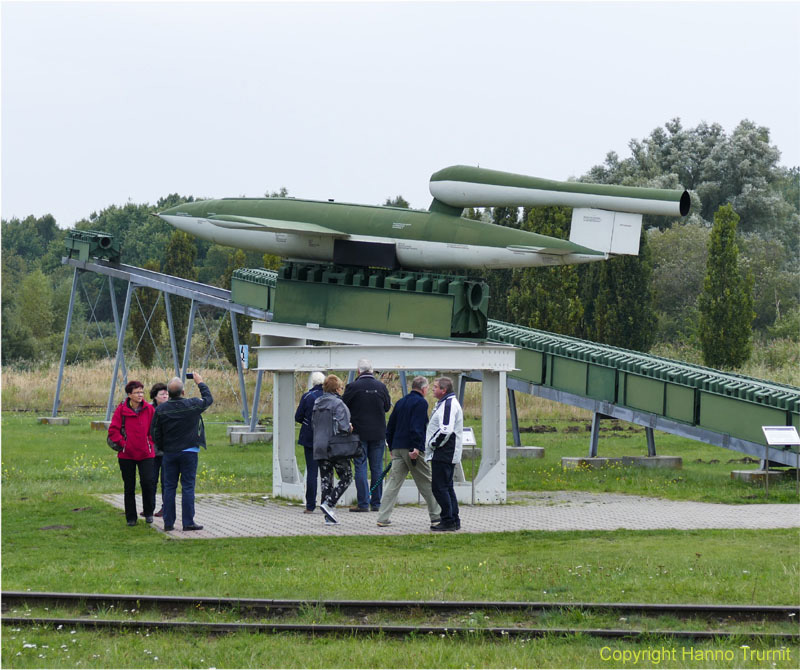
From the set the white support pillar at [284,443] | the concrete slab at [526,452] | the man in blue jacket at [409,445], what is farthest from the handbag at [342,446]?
the concrete slab at [526,452]

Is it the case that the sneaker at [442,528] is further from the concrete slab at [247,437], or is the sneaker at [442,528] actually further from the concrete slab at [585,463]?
the concrete slab at [247,437]

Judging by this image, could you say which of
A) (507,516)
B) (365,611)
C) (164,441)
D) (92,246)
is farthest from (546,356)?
(365,611)

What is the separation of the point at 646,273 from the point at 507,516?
90.8 feet

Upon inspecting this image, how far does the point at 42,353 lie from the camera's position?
56.5 meters

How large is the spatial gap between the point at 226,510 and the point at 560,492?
6203mm

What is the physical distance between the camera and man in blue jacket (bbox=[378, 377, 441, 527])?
1432cm

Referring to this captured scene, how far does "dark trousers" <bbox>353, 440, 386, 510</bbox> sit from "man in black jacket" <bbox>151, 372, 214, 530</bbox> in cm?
221

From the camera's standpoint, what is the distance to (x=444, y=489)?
14.2m

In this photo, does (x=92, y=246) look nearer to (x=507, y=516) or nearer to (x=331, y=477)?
(x=331, y=477)

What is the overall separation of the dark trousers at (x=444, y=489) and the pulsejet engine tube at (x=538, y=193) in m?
5.58

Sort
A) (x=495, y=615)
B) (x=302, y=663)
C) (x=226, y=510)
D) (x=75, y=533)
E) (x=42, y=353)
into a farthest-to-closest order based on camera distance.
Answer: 1. (x=42, y=353)
2. (x=226, y=510)
3. (x=75, y=533)
4. (x=495, y=615)
5. (x=302, y=663)

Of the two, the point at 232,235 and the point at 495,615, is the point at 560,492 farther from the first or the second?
the point at 495,615

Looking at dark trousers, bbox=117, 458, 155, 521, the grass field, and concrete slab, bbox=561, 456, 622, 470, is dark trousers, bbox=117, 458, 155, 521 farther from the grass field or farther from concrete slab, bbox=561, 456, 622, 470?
concrete slab, bbox=561, 456, 622, 470

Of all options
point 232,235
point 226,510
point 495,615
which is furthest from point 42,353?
point 495,615
